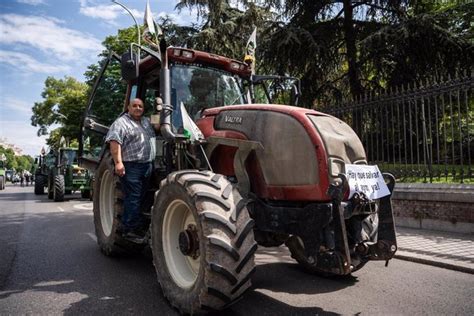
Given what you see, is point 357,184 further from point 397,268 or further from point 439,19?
point 439,19

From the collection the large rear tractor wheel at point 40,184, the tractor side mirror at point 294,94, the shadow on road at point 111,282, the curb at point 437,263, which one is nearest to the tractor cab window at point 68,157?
the large rear tractor wheel at point 40,184

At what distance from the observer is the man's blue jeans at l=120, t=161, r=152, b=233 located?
4840mm

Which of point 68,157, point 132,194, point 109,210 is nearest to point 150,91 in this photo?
point 132,194

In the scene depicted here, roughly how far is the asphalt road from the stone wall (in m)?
2.20

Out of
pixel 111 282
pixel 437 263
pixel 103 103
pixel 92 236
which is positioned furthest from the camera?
pixel 92 236

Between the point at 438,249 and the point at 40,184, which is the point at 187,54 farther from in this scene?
the point at 40,184

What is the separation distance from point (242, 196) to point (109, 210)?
315cm

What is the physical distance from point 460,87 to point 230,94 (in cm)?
460

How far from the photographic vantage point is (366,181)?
138 inches

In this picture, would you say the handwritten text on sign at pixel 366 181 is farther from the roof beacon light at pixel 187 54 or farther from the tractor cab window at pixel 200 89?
the roof beacon light at pixel 187 54

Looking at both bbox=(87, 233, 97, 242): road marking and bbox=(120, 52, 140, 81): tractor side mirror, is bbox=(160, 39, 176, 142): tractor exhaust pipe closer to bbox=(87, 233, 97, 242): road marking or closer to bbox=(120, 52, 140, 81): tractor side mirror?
bbox=(120, 52, 140, 81): tractor side mirror

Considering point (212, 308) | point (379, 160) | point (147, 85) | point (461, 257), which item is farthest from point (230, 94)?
point (379, 160)

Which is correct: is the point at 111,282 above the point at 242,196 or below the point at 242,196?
below

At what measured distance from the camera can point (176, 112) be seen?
4.61 meters
